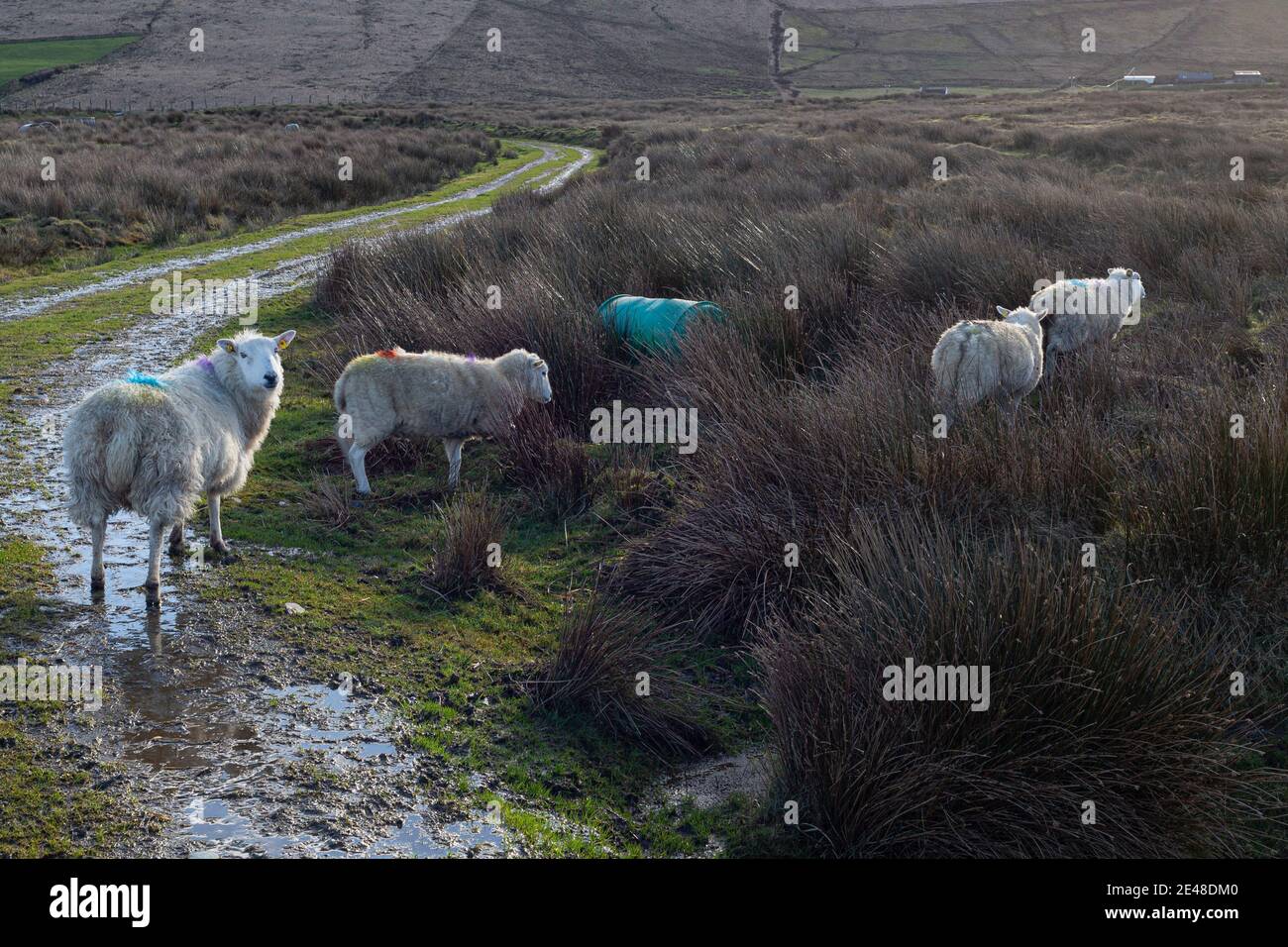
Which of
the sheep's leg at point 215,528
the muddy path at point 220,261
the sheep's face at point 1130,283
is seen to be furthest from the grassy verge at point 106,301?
the sheep's face at point 1130,283

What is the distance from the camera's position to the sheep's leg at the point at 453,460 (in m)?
8.34

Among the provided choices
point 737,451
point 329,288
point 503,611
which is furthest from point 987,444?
point 329,288

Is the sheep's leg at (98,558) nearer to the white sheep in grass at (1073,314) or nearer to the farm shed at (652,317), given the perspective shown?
the farm shed at (652,317)

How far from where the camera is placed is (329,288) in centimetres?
1423

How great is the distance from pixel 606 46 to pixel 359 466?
10746 cm

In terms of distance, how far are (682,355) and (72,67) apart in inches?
3075

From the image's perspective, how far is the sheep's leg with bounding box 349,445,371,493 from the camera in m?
8.05

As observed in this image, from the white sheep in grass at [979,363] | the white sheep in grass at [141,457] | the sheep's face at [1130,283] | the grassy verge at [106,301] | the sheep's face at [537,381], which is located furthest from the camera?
the grassy verge at [106,301]

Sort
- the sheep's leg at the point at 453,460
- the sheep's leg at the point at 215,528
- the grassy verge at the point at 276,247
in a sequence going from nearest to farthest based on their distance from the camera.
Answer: the sheep's leg at the point at 215,528
the sheep's leg at the point at 453,460
the grassy verge at the point at 276,247

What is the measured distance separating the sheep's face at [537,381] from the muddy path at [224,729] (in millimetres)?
2653

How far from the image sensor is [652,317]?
33.6 feet

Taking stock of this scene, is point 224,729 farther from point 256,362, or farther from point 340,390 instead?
point 340,390

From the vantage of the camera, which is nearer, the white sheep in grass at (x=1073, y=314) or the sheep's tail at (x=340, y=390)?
the sheep's tail at (x=340, y=390)

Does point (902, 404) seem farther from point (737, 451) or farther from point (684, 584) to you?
point (684, 584)
